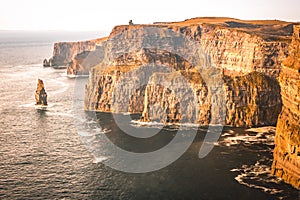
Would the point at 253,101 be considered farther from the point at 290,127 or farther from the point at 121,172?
the point at 121,172

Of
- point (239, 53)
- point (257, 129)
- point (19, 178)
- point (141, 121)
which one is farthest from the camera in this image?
point (239, 53)

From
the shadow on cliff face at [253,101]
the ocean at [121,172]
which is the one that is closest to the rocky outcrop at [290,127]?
the ocean at [121,172]

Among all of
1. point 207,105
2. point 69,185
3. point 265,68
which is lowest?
point 69,185

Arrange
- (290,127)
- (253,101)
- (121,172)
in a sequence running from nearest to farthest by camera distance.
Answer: (290,127) < (121,172) < (253,101)

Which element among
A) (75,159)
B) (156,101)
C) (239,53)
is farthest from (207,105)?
(75,159)

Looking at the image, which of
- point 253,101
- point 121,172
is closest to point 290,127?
point 121,172

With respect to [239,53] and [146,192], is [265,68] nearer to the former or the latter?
[239,53]

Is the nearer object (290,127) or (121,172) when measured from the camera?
(290,127)

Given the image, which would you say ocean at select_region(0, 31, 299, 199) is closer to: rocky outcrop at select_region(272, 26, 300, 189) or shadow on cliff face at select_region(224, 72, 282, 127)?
rocky outcrop at select_region(272, 26, 300, 189)

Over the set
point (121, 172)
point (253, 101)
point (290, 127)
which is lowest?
point (121, 172)

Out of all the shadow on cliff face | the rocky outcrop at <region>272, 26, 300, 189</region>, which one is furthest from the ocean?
the shadow on cliff face
